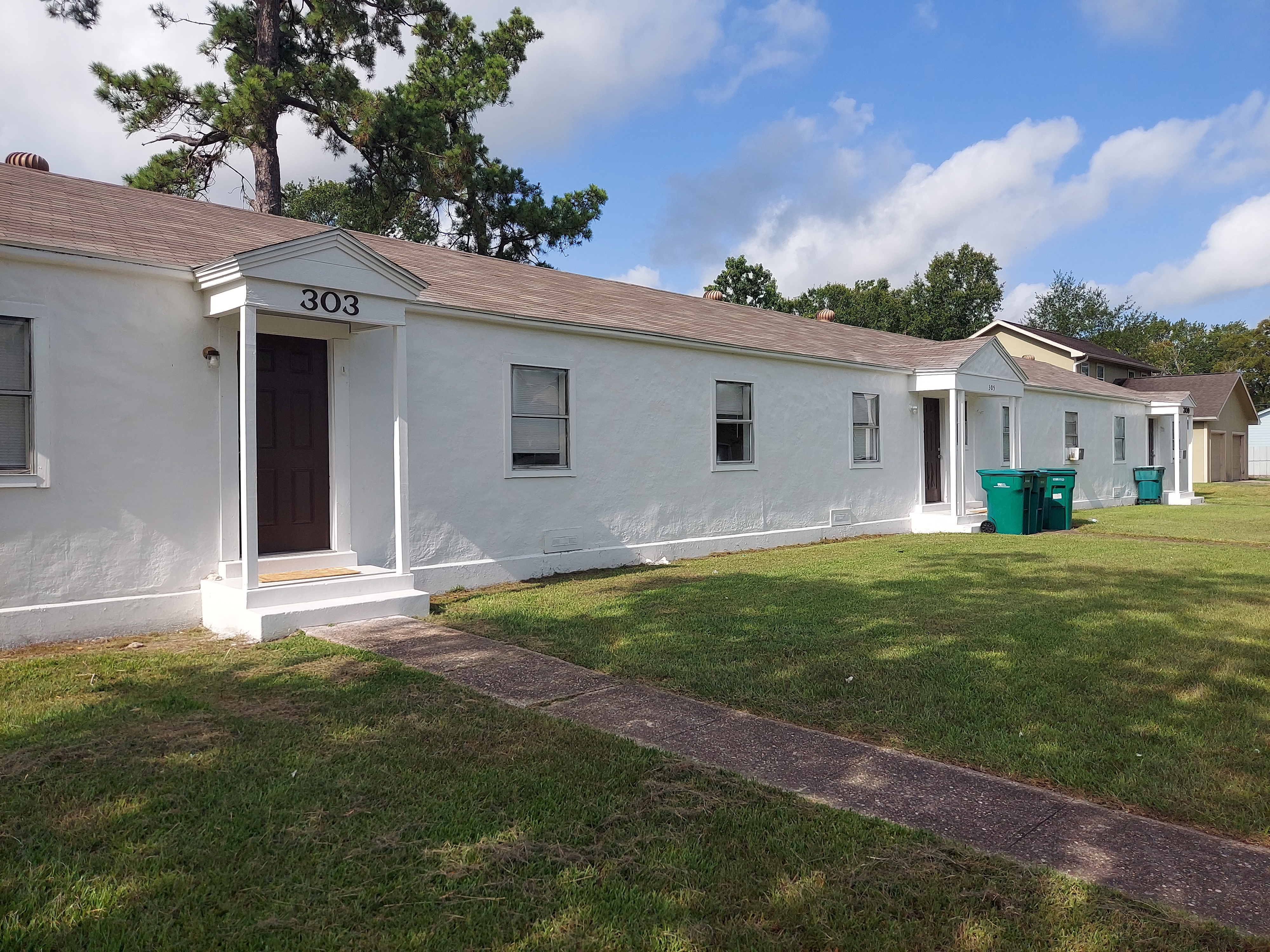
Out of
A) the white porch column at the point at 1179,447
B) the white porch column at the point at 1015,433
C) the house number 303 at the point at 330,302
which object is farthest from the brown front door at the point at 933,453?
the house number 303 at the point at 330,302

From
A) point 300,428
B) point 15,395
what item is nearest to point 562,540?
point 300,428

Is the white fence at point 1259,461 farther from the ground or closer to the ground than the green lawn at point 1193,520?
farther from the ground

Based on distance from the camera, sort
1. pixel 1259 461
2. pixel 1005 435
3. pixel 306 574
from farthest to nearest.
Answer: pixel 1259 461 → pixel 1005 435 → pixel 306 574

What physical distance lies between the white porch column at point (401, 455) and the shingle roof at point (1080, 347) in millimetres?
35507

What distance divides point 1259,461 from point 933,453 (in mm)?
39442

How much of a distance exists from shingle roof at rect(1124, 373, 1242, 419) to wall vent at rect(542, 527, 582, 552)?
108ft

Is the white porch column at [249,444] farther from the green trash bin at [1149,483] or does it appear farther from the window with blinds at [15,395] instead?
the green trash bin at [1149,483]

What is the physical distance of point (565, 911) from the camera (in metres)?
2.97

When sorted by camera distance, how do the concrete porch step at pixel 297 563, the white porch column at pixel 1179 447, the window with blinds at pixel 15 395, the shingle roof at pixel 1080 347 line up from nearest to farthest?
1. the window with blinds at pixel 15 395
2. the concrete porch step at pixel 297 563
3. the white porch column at pixel 1179 447
4. the shingle roof at pixel 1080 347

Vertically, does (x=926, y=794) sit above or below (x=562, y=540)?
below

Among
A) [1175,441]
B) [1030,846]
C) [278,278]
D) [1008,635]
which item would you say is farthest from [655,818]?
[1175,441]

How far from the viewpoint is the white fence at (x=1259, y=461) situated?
152ft

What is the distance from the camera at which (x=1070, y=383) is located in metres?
23.7

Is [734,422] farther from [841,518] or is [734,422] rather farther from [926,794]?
[926,794]
